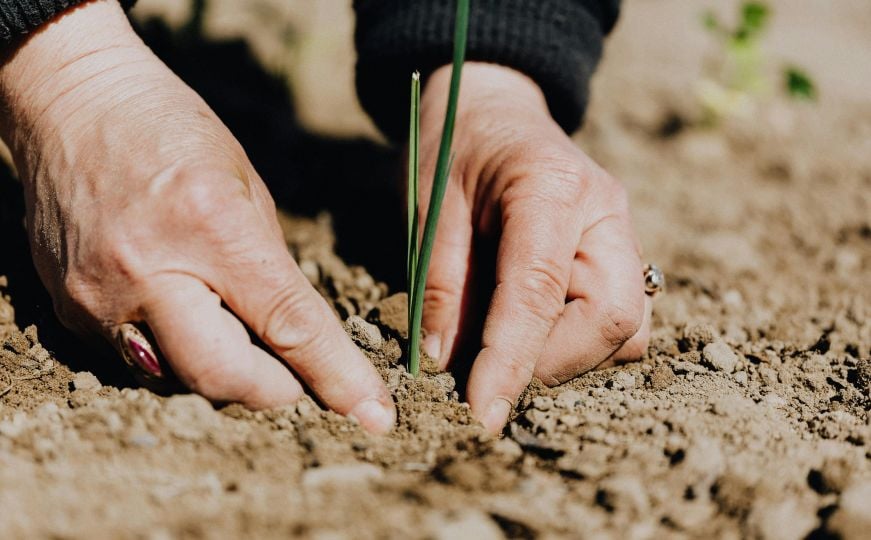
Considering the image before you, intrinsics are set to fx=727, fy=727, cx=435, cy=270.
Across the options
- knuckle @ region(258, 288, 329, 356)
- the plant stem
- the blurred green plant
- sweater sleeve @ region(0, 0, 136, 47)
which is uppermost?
sweater sleeve @ region(0, 0, 136, 47)

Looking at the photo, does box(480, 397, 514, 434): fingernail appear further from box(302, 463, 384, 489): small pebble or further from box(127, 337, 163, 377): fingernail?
box(127, 337, 163, 377): fingernail

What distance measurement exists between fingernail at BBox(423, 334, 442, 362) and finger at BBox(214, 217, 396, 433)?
0.73 ft

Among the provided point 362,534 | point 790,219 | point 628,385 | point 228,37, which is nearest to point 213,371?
point 362,534

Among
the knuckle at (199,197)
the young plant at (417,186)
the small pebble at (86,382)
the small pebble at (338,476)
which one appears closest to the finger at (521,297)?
the young plant at (417,186)

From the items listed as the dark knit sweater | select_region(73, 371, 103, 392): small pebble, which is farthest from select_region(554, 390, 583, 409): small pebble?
the dark knit sweater

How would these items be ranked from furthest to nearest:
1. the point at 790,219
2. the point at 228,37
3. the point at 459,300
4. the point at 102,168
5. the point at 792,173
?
the point at 228,37, the point at 792,173, the point at 790,219, the point at 459,300, the point at 102,168

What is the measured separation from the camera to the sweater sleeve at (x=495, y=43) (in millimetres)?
1726

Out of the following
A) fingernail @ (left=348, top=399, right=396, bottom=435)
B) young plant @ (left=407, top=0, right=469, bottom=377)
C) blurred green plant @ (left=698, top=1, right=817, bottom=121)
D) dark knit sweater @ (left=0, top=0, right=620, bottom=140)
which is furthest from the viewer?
blurred green plant @ (left=698, top=1, right=817, bottom=121)

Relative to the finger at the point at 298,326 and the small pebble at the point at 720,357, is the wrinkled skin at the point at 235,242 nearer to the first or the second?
the finger at the point at 298,326

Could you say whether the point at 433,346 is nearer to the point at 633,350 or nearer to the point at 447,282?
the point at 447,282

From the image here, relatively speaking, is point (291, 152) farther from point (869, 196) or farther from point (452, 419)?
point (869, 196)

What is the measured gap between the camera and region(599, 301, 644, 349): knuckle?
1.26 meters

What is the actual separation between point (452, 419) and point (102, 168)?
2.21 feet

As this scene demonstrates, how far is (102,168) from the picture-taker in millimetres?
1135
